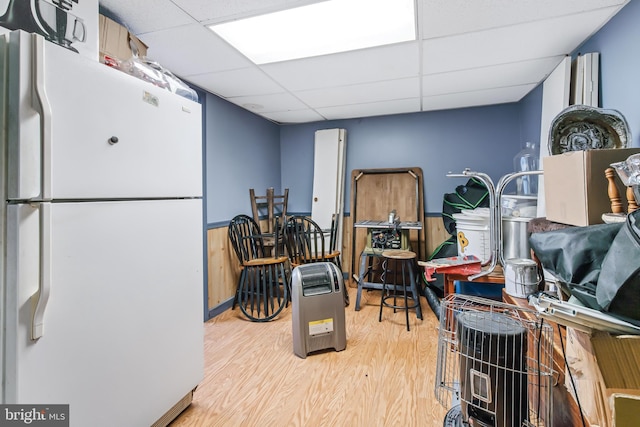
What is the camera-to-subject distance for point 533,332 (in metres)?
1.11

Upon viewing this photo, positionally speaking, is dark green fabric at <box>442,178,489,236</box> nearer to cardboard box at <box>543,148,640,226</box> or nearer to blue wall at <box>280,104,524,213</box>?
blue wall at <box>280,104,524,213</box>

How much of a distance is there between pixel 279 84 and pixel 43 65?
2089mm

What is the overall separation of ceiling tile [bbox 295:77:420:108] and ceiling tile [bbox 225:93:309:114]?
5.3 inches

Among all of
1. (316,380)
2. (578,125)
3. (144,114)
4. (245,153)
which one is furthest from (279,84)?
(316,380)

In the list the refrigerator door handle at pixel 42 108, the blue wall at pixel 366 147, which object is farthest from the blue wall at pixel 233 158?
the refrigerator door handle at pixel 42 108

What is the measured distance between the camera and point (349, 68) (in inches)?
99.7

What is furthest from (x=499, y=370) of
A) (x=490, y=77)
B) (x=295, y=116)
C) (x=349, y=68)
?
(x=295, y=116)

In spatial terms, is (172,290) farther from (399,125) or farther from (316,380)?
(399,125)

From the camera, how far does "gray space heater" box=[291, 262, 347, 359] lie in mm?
2295

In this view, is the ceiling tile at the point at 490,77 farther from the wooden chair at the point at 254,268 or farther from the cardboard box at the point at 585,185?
the wooden chair at the point at 254,268

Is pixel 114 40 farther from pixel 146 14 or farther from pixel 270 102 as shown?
pixel 270 102

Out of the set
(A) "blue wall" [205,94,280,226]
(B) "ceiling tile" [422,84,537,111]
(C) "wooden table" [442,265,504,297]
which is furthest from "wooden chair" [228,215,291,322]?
(B) "ceiling tile" [422,84,537,111]

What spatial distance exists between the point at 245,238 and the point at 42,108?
233 centimetres

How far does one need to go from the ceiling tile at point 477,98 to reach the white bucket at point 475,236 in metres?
1.55
